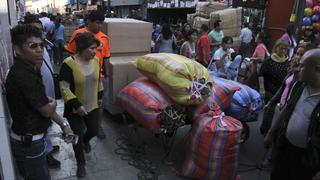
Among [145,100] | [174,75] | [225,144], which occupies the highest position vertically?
[174,75]

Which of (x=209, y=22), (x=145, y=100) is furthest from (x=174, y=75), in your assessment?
(x=209, y=22)

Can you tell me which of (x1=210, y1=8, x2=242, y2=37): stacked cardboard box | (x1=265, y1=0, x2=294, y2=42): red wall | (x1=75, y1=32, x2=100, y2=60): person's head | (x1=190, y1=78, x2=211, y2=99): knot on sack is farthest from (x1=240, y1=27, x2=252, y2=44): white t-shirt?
(x1=75, y1=32, x2=100, y2=60): person's head

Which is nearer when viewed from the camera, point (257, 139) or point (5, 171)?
point (5, 171)

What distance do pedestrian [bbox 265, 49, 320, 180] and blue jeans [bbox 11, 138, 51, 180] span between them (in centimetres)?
188

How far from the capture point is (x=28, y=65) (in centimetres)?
212

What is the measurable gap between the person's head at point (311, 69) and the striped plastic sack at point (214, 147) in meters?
1.14

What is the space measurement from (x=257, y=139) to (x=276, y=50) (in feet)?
4.64

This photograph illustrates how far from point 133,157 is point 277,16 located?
9.57 meters

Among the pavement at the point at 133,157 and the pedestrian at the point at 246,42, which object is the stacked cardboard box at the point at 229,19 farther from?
the pavement at the point at 133,157

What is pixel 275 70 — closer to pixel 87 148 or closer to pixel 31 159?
pixel 87 148

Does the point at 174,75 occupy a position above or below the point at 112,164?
above

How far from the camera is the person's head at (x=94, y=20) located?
13.8 feet

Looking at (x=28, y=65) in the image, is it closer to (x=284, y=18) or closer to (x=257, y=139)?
(x=257, y=139)

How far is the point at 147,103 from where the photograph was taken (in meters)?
3.71
